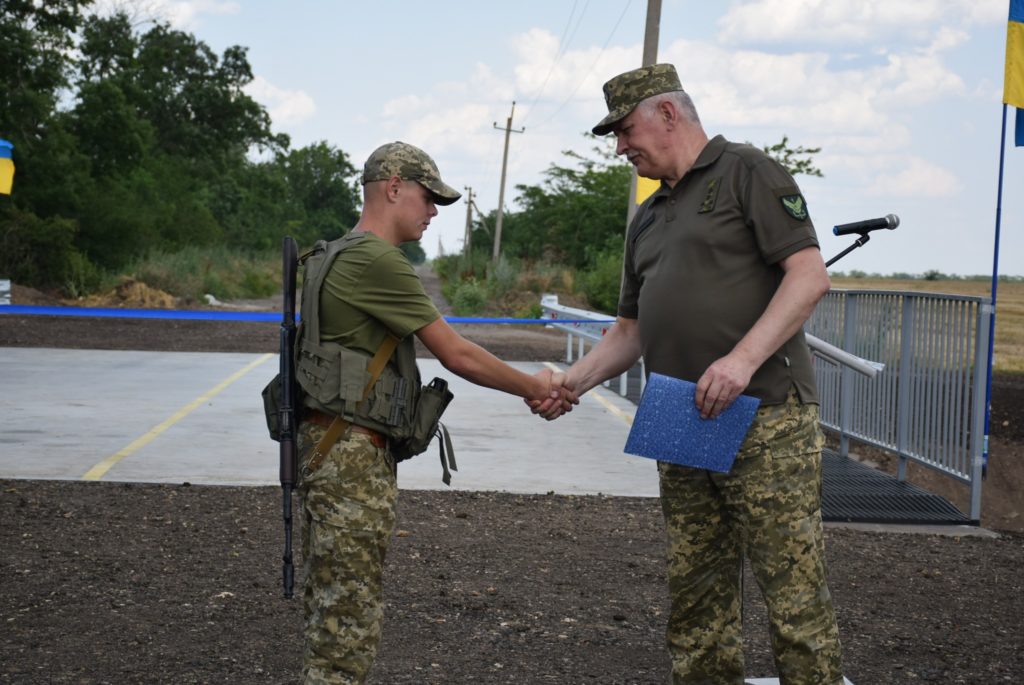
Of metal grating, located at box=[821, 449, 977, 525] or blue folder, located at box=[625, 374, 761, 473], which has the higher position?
blue folder, located at box=[625, 374, 761, 473]

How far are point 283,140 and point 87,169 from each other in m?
26.6

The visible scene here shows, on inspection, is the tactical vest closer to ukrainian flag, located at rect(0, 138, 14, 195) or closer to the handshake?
the handshake

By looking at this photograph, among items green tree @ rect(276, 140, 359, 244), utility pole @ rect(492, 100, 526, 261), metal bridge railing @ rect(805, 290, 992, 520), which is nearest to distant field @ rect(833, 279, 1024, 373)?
metal bridge railing @ rect(805, 290, 992, 520)

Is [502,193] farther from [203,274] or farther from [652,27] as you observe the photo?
[652,27]

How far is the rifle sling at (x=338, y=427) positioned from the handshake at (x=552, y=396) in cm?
96

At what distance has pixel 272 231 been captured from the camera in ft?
308

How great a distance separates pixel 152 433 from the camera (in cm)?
1069

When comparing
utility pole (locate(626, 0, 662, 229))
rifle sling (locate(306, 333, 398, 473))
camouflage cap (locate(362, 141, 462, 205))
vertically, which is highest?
utility pole (locate(626, 0, 662, 229))

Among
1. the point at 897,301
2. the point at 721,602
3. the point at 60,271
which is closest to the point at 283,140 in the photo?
the point at 60,271

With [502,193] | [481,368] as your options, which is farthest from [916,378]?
[502,193]

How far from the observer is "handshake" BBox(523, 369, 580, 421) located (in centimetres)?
475

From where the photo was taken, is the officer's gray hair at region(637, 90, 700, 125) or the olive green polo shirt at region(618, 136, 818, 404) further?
the officer's gray hair at region(637, 90, 700, 125)

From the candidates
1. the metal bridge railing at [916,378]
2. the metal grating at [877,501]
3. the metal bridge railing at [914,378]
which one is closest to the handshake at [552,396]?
the metal grating at [877,501]

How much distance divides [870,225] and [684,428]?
3.49ft
